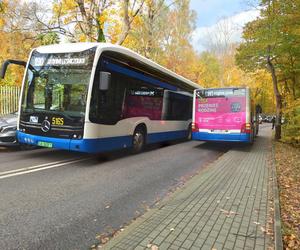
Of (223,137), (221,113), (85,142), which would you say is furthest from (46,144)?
(221,113)

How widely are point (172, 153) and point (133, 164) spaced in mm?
3078

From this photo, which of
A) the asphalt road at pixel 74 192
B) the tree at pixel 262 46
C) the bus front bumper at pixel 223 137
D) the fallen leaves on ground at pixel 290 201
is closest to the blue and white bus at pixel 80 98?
the asphalt road at pixel 74 192

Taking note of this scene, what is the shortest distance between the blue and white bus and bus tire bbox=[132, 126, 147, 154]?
225 millimetres

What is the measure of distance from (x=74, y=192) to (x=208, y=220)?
2.71 metres

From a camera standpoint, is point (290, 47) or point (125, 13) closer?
point (290, 47)

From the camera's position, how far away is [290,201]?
5.66m

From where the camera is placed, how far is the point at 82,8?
17.4 meters

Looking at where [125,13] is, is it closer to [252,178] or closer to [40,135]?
[40,135]

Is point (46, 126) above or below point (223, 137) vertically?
above

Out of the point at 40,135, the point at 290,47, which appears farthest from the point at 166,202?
the point at 290,47

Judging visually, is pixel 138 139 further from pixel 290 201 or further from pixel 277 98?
pixel 277 98

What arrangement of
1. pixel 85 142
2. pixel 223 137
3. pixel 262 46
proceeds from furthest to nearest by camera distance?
pixel 262 46 < pixel 223 137 < pixel 85 142

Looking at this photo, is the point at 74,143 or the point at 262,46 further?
the point at 262,46

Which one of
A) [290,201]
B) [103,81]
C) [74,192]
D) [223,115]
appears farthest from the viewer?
[223,115]
